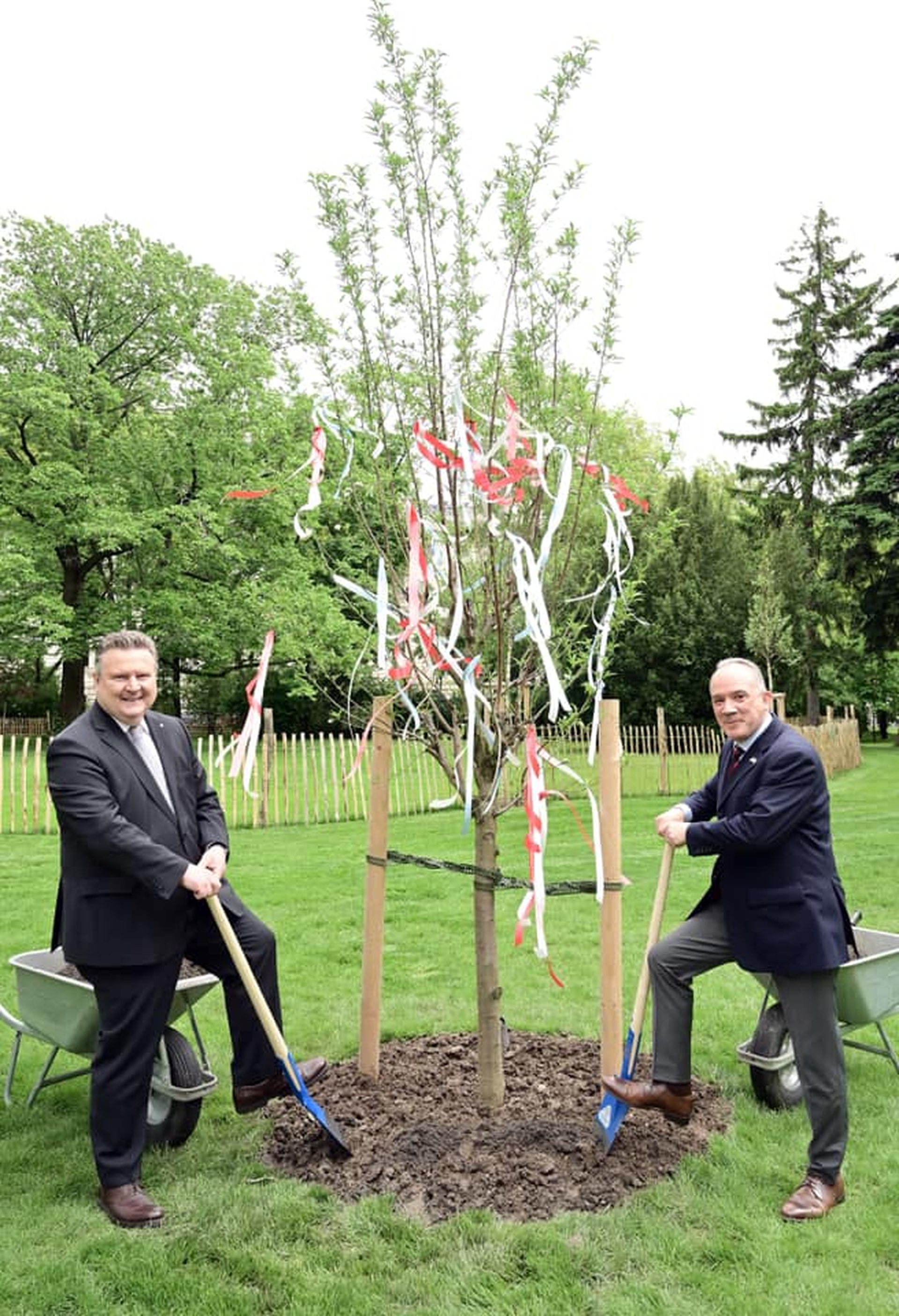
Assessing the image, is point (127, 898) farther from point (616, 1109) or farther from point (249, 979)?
point (616, 1109)

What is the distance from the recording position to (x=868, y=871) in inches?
359

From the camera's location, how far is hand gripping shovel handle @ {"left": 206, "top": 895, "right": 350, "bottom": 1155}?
128 inches

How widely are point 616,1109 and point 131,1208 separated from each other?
5.36ft

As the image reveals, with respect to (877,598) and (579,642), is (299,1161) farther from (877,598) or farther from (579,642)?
(877,598)

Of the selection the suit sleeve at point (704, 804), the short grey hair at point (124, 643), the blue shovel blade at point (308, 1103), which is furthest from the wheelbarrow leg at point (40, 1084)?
the suit sleeve at point (704, 804)

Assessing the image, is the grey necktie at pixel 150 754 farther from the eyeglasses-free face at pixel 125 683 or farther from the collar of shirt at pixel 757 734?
the collar of shirt at pixel 757 734

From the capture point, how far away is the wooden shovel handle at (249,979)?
3236 millimetres

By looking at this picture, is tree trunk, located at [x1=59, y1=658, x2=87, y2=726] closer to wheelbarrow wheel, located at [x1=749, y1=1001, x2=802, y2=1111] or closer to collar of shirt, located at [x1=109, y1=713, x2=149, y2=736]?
collar of shirt, located at [x1=109, y1=713, x2=149, y2=736]

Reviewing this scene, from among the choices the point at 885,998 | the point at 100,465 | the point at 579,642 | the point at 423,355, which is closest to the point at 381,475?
the point at 423,355

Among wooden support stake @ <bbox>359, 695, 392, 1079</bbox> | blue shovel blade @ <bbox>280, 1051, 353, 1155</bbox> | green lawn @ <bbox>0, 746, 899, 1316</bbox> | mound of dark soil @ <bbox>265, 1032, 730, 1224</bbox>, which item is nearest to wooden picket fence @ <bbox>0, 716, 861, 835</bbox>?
green lawn @ <bbox>0, 746, 899, 1316</bbox>

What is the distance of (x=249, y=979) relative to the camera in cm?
332

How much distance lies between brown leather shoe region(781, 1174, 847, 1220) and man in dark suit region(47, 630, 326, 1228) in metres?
1.73

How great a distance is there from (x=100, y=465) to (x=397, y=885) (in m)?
15.6

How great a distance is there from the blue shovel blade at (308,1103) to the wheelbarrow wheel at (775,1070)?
1637 mm
